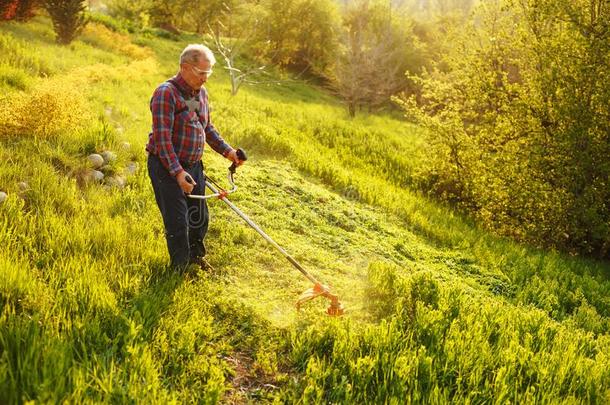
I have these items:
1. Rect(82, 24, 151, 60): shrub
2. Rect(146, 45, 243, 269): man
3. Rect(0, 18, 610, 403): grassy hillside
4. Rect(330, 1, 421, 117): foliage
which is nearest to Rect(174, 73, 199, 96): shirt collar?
Rect(146, 45, 243, 269): man

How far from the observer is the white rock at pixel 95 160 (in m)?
6.12

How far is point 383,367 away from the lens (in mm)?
3297

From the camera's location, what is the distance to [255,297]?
4.35 m

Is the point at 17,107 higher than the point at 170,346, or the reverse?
the point at 17,107

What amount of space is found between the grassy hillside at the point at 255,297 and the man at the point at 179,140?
483 mm

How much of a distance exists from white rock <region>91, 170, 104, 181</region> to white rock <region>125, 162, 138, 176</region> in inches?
15.8

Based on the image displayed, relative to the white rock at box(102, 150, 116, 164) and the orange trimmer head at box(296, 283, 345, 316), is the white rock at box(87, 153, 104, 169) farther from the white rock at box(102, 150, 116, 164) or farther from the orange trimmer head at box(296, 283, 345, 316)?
the orange trimmer head at box(296, 283, 345, 316)

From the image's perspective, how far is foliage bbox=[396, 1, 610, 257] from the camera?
8.45m

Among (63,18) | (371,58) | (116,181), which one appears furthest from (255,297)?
(371,58)

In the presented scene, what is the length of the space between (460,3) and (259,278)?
1841 inches

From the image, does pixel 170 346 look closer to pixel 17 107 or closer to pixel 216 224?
pixel 216 224

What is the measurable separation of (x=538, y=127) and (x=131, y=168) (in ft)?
25.8

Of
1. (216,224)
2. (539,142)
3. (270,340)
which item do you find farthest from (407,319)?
(539,142)

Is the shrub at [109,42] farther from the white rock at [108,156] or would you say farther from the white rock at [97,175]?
the white rock at [97,175]
